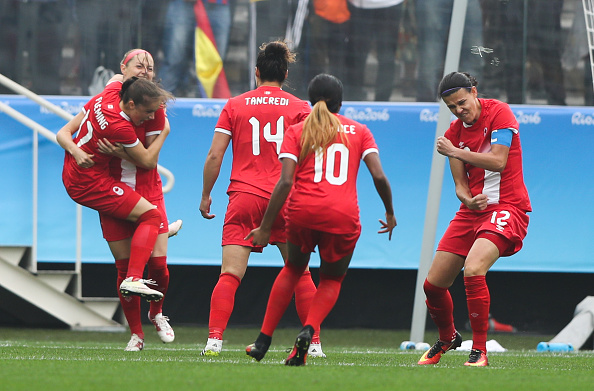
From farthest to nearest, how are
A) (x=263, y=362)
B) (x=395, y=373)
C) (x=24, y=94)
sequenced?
(x=24, y=94) → (x=263, y=362) → (x=395, y=373)

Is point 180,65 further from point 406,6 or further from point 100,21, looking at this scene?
point 406,6

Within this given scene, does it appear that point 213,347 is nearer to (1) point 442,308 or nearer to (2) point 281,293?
(2) point 281,293

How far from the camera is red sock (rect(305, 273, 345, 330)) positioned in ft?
17.4

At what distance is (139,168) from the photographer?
661 centimetres

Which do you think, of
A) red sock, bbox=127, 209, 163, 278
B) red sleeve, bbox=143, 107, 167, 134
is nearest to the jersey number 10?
red sock, bbox=127, 209, 163, 278

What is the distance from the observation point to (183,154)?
32.1 ft

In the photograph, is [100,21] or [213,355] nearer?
[213,355]

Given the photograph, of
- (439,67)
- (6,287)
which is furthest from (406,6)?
(6,287)

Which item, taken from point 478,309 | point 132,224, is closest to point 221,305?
point 132,224

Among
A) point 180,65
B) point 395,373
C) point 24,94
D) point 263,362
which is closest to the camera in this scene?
point 395,373

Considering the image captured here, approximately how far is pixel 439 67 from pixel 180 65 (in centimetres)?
256

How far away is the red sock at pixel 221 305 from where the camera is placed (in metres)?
5.99

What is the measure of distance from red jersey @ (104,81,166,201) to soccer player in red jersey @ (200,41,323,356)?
52cm

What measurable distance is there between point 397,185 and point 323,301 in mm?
4635
